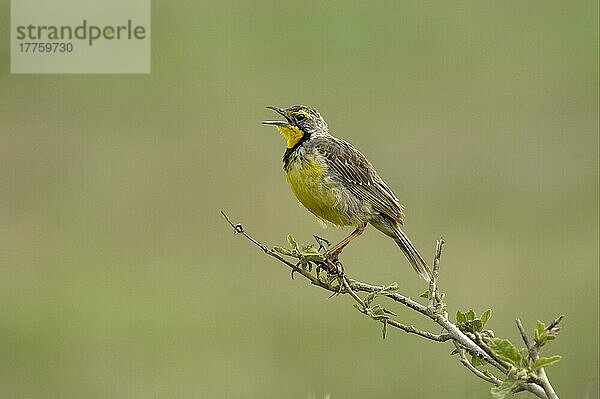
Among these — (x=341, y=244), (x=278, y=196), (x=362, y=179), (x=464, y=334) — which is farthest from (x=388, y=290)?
(x=278, y=196)

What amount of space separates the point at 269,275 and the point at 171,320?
1221 millimetres

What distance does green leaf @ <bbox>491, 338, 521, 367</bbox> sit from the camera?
2879 mm

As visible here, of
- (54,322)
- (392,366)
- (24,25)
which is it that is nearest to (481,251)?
(392,366)

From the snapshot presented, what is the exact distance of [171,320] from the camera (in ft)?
37.9

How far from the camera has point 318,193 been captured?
4.56 m

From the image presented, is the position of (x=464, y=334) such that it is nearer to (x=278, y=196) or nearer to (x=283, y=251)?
(x=283, y=251)

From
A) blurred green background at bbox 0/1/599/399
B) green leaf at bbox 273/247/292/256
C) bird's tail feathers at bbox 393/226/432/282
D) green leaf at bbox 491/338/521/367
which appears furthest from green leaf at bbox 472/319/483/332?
blurred green background at bbox 0/1/599/399

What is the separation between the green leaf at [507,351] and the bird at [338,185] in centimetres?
146

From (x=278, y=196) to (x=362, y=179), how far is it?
935cm

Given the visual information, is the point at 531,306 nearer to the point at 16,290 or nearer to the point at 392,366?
the point at 392,366

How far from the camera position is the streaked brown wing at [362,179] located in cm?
464

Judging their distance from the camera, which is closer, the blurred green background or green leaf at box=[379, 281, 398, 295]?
green leaf at box=[379, 281, 398, 295]

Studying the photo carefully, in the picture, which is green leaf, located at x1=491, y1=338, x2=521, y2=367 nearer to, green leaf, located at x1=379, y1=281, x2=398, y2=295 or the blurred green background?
green leaf, located at x1=379, y1=281, x2=398, y2=295

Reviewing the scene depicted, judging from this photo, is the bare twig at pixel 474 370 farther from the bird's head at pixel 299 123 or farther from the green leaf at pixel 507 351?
the bird's head at pixel 299 123
